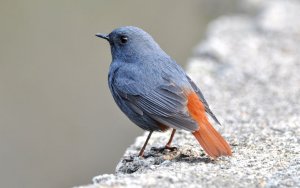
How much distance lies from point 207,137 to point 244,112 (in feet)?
5.96

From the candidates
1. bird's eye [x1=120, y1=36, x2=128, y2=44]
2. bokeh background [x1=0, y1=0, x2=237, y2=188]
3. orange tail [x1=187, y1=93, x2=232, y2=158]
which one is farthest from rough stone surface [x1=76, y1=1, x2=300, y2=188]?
bokeh background [x1=0, y1=0, x2=237, y2=188]

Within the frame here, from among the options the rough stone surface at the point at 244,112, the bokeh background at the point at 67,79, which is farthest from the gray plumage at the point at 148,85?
the bokeh background at the point at 67,79

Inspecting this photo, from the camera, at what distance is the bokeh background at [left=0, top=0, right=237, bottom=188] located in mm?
9375

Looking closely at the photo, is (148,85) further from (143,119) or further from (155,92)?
(143,119)

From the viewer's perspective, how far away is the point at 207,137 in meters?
4.77

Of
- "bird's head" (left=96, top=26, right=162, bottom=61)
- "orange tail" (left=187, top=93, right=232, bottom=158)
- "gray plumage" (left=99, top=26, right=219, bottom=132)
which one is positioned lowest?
"orange tail" (left=187, top=93, right=232, bottom=158)

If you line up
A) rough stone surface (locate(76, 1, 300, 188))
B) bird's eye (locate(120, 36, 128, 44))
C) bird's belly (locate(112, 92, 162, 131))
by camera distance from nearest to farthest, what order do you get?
rough stone surface (locate(76, 1, 300, 188)), bird's belly (locate(112, 92, 162, 131)), bird's eye (locate(120, 36, 128, 44))

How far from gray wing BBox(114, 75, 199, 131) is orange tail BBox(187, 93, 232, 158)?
2.1 inches

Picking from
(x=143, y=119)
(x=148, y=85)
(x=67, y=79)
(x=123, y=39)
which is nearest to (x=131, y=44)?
(x=123, y=39)

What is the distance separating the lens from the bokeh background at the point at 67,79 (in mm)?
9375

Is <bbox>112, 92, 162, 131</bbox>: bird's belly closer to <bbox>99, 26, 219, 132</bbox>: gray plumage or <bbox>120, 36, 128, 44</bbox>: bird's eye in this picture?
<bbox>99, 26, 219, 132</bbox>: gray plumage

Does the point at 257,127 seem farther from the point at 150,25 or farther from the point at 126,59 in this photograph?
the point at 150,25

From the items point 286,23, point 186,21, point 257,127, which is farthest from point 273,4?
point 257,127

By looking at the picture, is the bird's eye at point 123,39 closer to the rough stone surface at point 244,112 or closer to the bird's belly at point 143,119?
the bird's belly at point 143,119
